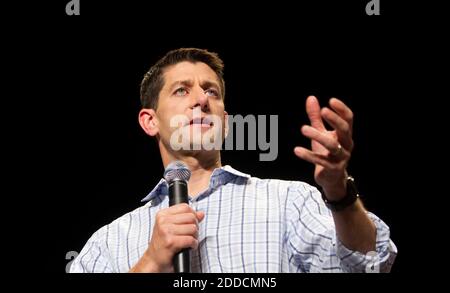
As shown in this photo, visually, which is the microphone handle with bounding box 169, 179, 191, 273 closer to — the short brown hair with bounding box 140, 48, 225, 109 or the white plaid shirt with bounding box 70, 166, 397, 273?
the white plaid shirt with bounding box 70, 166, 397, 273

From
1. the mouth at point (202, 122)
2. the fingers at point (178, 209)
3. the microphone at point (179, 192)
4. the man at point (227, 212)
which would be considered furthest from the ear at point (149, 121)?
the fingers at point (178, 209)

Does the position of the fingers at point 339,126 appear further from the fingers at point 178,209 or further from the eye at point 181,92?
the eye at point 181,92

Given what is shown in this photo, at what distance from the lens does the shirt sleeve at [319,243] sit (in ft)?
4.00

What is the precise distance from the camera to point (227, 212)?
1.50m

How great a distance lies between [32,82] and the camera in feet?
7.00

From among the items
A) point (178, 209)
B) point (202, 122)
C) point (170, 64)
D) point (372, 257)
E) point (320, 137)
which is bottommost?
point (372, 257)

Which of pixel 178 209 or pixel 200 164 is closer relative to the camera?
pixel 178 209

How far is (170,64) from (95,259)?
2.42ft

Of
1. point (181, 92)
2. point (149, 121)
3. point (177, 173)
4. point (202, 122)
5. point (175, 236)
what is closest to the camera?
point (175, 236)

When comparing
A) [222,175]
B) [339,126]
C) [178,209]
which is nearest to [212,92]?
[222,175]

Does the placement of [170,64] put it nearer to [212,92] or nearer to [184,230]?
[212,92]

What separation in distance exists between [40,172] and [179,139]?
2.49 feet

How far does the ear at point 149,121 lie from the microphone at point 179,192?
558 mm

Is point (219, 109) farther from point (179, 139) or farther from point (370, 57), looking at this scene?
point (370, 57)
